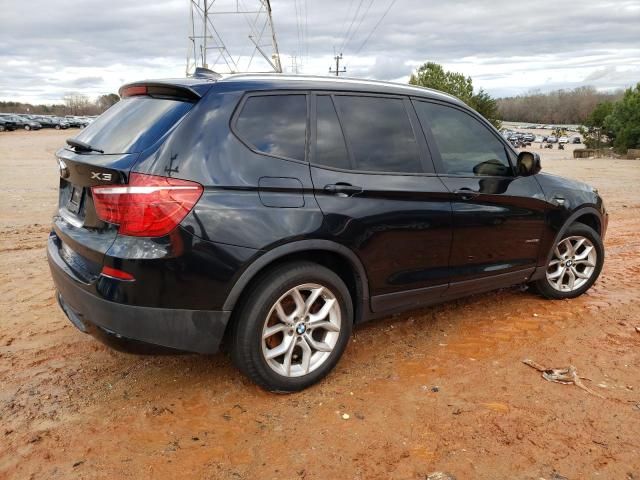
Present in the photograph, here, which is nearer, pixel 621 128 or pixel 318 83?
pixel 318 83

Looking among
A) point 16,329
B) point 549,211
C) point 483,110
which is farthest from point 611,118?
point 16,329

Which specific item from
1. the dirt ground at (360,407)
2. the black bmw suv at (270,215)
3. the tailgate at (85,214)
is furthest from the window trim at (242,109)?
the dirt ground at (360,407)

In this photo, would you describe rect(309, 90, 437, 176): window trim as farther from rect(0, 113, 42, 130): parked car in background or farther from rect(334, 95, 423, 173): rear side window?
rect(0, 113, 42, 130): parked car in background

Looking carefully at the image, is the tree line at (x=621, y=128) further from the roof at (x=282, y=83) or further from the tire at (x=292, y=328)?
the tire at (x=292, y=328)

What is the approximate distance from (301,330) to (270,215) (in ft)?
2.45

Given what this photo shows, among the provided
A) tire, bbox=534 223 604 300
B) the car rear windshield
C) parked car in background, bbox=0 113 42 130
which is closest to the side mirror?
tire, bbox=534 223 604 300

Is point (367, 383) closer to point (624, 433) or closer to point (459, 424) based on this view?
point (459, 424)

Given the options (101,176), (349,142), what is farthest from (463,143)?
(101,176)

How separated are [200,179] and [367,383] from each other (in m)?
1.66

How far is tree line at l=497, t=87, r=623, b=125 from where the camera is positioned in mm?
157125

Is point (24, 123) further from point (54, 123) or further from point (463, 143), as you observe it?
point (463, 143)

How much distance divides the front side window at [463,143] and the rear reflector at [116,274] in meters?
2.25

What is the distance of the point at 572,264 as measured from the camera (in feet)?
16.2

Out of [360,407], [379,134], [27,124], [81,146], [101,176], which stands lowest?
[360,407]
